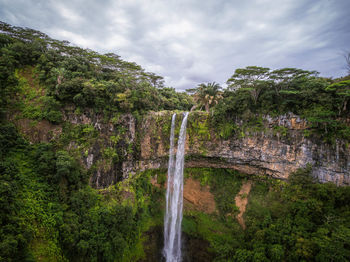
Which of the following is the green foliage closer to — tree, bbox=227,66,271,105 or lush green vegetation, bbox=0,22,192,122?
tree, bbox=227,66,271,105

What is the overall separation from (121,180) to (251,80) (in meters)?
16.8

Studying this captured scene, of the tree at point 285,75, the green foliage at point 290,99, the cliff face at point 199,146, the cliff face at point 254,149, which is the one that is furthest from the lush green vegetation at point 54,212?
the tree at point 285,75

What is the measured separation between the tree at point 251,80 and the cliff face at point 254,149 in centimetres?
295

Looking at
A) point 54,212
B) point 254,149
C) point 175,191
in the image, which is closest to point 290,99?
point 254,149

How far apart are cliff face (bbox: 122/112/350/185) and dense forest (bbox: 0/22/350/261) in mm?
754

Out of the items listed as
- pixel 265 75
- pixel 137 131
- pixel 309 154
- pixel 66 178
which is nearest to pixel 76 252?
pixel 66 178

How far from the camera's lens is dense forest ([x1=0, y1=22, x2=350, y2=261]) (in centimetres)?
919

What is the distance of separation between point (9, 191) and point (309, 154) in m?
20.7

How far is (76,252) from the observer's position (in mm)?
10016

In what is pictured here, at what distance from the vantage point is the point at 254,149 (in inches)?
611

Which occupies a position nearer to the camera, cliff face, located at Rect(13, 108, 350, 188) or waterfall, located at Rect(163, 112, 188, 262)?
cliff face, located at Rect(13, 108, 350, 188)

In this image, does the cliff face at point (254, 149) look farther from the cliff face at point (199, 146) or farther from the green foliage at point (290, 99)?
the green foliage at point (290, 99)

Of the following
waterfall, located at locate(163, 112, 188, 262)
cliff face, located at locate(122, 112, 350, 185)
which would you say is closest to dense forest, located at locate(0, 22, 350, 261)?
cliff face, located at locate(122, 112, 350, 185)

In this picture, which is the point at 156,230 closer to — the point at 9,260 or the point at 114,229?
the point at 114,229
